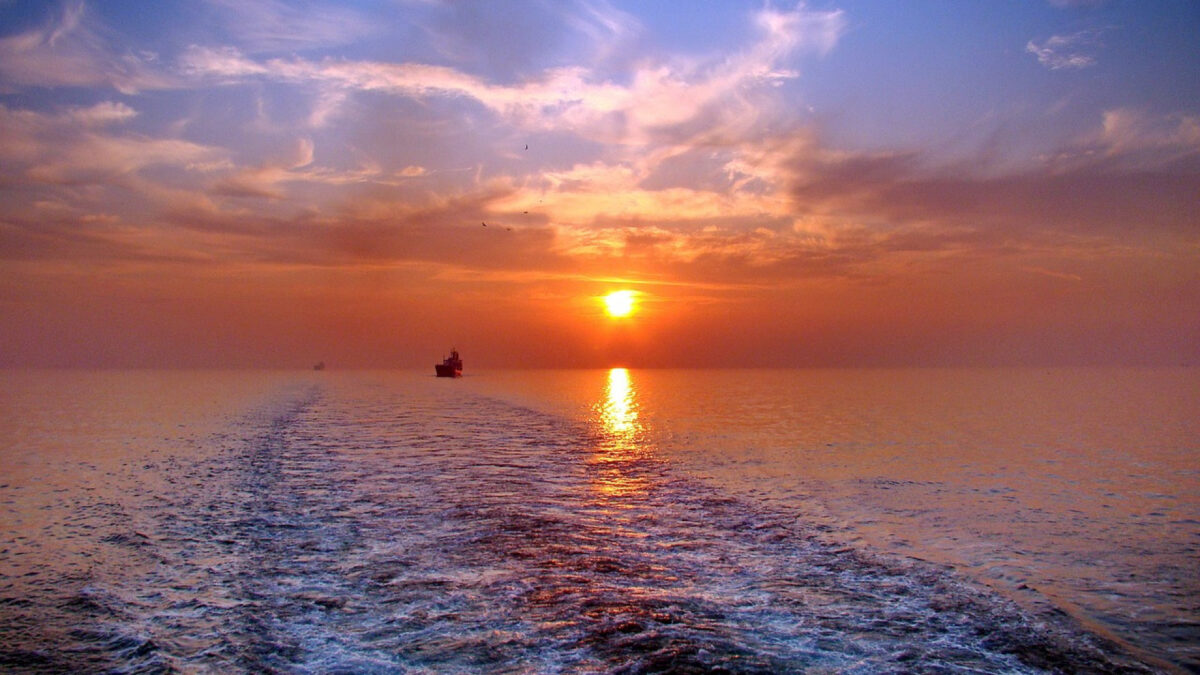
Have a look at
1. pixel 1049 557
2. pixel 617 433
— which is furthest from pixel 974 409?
pixel 1049 557

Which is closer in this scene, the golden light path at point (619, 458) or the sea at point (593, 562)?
the sea at point (593, 562)

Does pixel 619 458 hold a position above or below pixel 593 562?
below

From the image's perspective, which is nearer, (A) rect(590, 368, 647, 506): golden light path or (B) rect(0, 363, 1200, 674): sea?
(B) rect(0, 363, 1200, 674): sea

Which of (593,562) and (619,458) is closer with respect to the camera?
(593,562)

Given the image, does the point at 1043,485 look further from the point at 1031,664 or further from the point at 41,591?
the point at 41,591

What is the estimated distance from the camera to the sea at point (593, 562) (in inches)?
412

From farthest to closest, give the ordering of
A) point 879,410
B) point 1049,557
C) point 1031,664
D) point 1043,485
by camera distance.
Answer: point 879,410, point 1043,485, point 1049,557, point 1031,664

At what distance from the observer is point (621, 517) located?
20.2m

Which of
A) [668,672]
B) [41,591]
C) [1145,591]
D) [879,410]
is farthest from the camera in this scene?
[879,410]

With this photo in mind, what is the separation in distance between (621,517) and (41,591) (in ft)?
43.3

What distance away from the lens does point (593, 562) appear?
49.5 ft

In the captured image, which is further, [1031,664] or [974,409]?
[974,409]

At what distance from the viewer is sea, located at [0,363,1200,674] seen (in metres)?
10.5

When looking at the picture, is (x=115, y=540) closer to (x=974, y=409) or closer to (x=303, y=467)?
(x=303, y=467)
